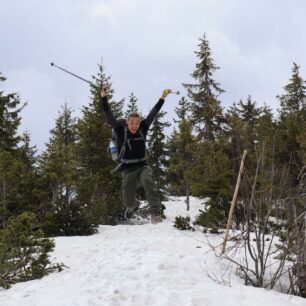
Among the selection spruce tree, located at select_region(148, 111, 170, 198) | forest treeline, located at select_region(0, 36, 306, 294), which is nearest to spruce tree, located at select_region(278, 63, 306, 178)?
forest treeline, located at select_region(0, 36, 306, 294)

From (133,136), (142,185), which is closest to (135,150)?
(133,136)

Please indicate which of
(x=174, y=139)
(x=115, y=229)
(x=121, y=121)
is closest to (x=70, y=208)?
(x=115, y=229)

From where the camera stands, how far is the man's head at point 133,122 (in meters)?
9.07

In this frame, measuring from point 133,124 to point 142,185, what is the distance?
1.49m

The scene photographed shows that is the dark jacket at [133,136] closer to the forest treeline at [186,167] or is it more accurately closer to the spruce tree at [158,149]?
the forest treeline at [186,167]

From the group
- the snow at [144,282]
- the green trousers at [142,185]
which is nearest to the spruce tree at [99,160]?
the green trousers at [142,185]

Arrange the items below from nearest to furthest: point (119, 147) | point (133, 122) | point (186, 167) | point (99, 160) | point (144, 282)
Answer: point (144, 282)
point (133, 122)
point (119, 147)
point (99, 160)
point (186, 167)

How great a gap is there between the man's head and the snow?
8.94 ft

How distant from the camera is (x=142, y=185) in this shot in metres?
9.72

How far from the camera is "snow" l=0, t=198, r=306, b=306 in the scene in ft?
15.6

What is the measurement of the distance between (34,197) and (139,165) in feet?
13.6

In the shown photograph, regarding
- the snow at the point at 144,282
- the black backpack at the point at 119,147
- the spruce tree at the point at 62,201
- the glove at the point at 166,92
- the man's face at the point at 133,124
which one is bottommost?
the snow at the point at 144,282

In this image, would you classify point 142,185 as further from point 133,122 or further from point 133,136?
point 133,122

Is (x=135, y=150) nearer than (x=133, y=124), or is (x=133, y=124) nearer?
(x=133, y=124)
